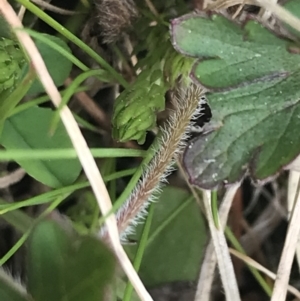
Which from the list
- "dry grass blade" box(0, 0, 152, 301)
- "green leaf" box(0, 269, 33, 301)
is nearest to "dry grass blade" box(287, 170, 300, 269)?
"dry grass blade" box(0, 0, 152, 301)

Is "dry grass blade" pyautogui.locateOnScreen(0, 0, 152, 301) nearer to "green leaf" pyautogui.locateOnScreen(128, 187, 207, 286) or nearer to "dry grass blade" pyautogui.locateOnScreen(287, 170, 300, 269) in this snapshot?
"green leaf" pyautogui.locateOnScreen(128, 187, 207, 286)

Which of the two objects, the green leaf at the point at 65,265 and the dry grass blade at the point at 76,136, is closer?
Answer: the green leaf at the point at 65,265

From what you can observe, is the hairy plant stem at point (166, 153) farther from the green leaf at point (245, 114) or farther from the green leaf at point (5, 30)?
the green leaf at point (5, 30)

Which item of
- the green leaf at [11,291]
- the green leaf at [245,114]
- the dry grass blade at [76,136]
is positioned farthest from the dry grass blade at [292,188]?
the green leaf at [11,291]

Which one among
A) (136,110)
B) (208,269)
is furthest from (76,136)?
(208,269)

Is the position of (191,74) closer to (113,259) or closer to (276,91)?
(276,91)

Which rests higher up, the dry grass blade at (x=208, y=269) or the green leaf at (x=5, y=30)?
the green leaf at (x=5, y=30)

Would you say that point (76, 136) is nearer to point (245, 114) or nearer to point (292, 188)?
point (245, 114)
